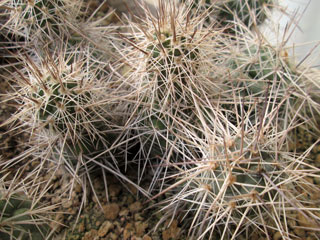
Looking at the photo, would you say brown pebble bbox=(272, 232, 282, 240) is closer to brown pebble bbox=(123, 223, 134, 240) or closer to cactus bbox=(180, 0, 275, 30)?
brown pebble bbox=(123, 223, 134, 240)

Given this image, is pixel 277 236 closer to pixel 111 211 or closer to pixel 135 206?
pixel 135 206

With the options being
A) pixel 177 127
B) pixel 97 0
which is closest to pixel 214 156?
pixel 177 127

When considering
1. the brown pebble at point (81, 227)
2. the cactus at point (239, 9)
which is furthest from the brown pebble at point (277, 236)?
the cactus at point (239, 9)

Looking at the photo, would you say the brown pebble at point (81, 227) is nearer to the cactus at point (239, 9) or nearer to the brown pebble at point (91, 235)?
the brown pebble at point (91, 235)

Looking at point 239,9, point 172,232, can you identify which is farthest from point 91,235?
point 239,9

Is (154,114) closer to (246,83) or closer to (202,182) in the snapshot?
(202,182)

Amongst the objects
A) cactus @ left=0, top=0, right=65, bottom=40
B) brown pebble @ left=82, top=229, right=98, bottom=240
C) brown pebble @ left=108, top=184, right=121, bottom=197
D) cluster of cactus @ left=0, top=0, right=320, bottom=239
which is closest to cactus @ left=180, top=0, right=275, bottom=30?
cluster of cactus @ left=0, top=0, right=320, bottom=239
